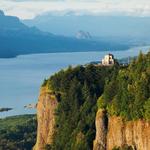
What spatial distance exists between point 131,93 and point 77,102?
9.11 m

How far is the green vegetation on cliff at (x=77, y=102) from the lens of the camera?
36.2 metres

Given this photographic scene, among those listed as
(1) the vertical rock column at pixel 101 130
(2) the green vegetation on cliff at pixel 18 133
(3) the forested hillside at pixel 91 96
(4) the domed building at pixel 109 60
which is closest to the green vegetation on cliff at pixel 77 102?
(3) the forested hillside at pixel 91 96

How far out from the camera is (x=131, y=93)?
3028cm

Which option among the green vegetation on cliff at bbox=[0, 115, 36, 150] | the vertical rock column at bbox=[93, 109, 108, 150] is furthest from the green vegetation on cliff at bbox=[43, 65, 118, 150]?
the green vegetation on cliff at bbox=[0, 115, 36, 150]

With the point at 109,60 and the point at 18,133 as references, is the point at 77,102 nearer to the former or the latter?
the point at 109,60

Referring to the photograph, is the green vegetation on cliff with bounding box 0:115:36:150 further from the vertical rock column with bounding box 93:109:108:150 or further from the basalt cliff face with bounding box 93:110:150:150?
the basalt cliff face with bounding box 93:110:150:150

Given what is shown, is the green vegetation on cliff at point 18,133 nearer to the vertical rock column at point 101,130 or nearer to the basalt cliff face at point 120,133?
the vertical rock column at point 101,130

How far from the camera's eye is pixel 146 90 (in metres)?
29.3

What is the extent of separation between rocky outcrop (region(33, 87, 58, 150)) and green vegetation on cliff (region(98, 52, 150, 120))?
20.5 ft

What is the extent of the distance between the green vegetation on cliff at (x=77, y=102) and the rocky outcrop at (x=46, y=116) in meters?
0.40

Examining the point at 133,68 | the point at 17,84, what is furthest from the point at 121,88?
the point at 17,84

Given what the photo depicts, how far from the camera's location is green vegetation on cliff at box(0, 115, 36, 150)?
58.9 metres

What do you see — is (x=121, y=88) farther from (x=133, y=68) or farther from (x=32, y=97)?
(x=32, y=97)

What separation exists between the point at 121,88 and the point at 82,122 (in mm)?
5628
